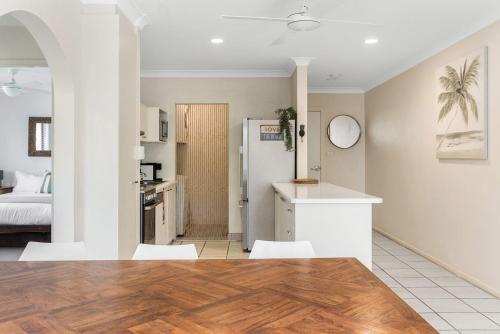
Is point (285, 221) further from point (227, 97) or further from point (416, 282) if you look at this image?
point (227, 97)

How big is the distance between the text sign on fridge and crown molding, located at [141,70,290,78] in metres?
1.18

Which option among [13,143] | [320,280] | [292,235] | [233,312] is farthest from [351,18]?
[13,143]

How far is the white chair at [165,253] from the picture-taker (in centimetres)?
211

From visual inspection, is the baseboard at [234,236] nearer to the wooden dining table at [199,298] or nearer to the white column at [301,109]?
the white column at [301,109]

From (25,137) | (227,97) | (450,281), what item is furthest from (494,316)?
(25,137)

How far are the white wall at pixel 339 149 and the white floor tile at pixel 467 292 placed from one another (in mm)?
3675

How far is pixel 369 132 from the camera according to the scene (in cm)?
718

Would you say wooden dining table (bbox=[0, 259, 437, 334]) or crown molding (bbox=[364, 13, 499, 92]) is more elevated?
crown molding (bbox=[364, 13, 499, 92])

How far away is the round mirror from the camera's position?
24.1ft

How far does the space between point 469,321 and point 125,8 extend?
368cm

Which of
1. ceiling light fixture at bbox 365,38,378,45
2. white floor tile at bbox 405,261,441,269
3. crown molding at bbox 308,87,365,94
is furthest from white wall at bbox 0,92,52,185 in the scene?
white floor tile at bbox 405,261,441,269

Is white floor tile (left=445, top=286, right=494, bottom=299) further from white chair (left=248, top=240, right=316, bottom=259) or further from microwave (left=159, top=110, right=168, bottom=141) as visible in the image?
microwave (left=159, top=110, right=168, bottom=141)

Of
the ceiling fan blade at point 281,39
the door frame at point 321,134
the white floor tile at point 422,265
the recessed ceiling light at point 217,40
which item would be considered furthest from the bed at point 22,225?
the door frame at point 321,134

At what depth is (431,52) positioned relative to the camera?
485cm
